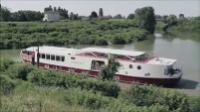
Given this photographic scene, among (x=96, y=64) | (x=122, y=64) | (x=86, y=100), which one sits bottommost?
(x=96, y=64)

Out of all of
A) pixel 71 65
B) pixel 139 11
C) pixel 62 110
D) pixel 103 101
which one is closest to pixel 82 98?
pixel 103 101

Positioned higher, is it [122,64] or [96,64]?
[122,64]

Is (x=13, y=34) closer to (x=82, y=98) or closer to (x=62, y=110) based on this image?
(x=82, y=98)

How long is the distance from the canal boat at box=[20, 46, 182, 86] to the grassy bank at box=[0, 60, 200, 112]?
4.02 m

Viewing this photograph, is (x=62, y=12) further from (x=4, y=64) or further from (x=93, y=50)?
(x=4, y=64)

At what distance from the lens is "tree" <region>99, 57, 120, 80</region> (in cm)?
1565

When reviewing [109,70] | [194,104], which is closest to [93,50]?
[109,70]

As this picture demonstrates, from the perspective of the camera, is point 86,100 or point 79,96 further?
point 79,96

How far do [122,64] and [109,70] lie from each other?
1.81 metres

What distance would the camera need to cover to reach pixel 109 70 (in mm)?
15805

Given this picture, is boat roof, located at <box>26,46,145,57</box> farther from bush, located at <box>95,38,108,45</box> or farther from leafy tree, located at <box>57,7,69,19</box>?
leafy tree, located at <box>57,7,69,19</box>

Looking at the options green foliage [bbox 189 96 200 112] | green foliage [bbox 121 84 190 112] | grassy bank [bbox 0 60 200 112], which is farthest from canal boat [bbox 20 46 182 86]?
green foliage [bbox 189 96 200 112]

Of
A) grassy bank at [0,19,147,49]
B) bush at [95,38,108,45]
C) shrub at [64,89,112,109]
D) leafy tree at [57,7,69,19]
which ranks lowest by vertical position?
bush at [95,38,108,45]

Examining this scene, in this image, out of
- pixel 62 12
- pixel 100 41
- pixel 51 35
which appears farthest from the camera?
pixel 62 12
